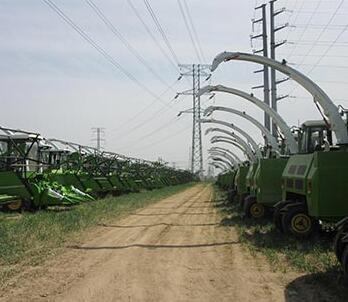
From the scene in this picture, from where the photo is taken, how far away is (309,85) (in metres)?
15.8

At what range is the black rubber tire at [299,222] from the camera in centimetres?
1203

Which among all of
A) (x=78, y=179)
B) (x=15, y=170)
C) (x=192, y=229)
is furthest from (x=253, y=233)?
(x=78, y=179)

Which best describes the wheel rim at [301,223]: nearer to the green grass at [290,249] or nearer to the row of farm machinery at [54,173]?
the green grass at [290,249]

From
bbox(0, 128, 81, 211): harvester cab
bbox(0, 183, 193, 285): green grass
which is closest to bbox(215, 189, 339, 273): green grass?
bbox(0, 183, 193, 285): green grass

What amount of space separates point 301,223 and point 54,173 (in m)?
16.8

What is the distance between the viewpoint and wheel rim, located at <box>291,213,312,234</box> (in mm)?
12055

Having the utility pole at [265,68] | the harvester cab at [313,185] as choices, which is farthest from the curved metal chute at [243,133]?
the harvester cab at [313,185]

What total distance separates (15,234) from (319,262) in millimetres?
7042

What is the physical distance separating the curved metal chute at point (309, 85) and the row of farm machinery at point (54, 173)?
804 centimetres

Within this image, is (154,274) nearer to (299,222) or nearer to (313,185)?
(313,185)

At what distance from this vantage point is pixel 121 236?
13.7m

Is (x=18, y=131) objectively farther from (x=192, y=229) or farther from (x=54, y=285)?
(x=54, y=285)

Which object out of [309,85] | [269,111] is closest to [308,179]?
[309,85]

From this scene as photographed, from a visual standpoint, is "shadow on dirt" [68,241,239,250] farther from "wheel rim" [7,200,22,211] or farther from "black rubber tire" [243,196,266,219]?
"wheel rim" [7,200,22,211]
